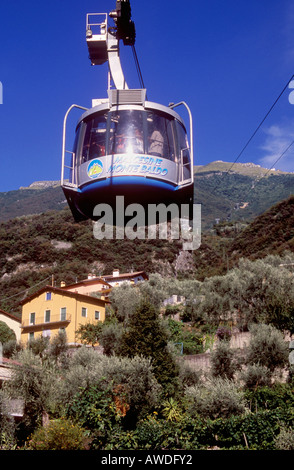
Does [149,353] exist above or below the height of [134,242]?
below

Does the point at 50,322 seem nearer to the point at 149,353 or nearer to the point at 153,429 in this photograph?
the point at 149,353

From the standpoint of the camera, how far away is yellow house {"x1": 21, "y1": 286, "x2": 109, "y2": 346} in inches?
1625

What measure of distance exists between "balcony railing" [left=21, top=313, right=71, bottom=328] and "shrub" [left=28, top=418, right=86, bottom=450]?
26490mm

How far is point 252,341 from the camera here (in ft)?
81.5

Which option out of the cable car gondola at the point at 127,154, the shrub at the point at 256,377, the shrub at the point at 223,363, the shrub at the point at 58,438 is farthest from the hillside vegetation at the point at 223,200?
the cable car gondola at the point at 127,154

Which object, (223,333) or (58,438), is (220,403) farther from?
(223,333)

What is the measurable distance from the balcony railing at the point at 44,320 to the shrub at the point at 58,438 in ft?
86.9

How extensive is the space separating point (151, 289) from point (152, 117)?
38.4 meters

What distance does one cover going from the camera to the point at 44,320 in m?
43.1

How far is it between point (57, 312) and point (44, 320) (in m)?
1.69

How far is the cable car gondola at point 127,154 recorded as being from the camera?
21.6 ft

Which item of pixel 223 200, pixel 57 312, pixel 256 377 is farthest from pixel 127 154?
pixel 223 200
